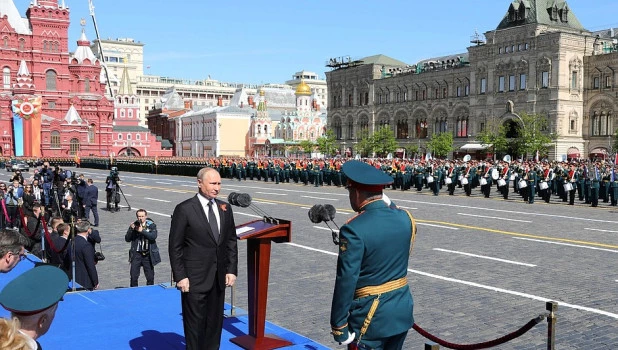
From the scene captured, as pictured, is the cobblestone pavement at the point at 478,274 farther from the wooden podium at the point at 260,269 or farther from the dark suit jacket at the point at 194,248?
the dark suit jacket at the point at 194,248

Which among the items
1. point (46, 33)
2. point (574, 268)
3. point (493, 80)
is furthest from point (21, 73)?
point (574, 268)

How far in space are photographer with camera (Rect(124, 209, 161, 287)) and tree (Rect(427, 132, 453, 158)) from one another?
5914 centimetres

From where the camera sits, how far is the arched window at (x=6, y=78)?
81.1 meters

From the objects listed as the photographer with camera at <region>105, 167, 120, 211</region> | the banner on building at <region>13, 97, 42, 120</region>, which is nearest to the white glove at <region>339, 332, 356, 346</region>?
the photographer with camera at <region>105, 167, 120, 211</region>

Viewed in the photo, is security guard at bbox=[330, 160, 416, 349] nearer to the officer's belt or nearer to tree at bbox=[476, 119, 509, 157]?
the officer's belt

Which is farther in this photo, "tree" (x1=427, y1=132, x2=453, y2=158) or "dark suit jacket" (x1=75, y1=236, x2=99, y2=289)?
"tree" (x1=427, y1=132, x2=453, y2=158)

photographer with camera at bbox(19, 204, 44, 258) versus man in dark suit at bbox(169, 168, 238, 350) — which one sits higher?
man in dark suit at bbox(169, 168, 238, 350)

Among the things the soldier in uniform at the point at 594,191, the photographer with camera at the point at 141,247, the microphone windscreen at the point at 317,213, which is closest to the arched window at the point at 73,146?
the soldier in uniform at the point at 594,191

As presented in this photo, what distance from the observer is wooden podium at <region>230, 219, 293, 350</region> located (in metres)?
6.32

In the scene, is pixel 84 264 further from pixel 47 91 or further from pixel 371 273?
pixel 47 91

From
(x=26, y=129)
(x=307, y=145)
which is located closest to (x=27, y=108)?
(x=26, y=129)

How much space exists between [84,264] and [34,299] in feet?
19.7

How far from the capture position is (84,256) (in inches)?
339

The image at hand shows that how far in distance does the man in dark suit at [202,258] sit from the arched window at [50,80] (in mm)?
85563
